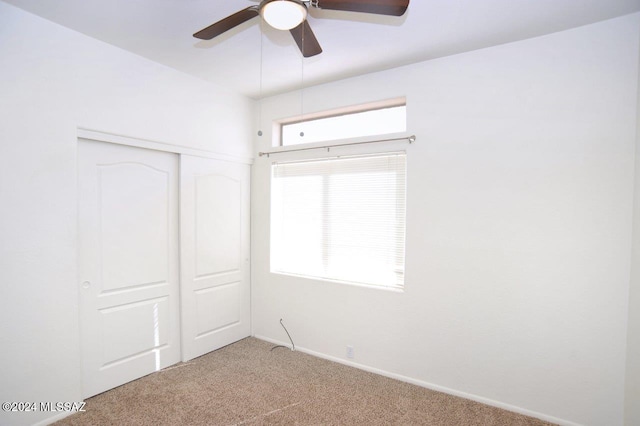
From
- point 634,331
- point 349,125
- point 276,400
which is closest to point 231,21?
point 349,125

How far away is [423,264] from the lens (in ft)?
8.89

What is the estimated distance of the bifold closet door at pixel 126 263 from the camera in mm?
2459

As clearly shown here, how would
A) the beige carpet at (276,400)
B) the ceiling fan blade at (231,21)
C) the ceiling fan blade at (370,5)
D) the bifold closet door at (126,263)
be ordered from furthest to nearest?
the bifold closet door at (126,263)
the beige carpet at (276,400)
the ceiling fan blade at (231,21)
the ceiling fan blade at (370,5)

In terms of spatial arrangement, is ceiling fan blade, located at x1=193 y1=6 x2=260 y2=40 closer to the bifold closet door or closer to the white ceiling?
the white ceiling

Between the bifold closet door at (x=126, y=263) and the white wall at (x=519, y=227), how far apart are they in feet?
6.06

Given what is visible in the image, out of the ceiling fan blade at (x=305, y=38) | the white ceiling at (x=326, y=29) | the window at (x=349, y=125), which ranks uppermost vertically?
the white ceiling at (x=326, y=29)

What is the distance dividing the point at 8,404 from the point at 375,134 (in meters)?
3.35

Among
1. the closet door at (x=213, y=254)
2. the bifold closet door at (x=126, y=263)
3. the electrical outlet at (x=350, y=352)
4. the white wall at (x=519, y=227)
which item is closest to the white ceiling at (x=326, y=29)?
the white wall at (x=519, y=227)

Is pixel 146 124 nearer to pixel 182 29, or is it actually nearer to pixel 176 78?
pixel 176 78

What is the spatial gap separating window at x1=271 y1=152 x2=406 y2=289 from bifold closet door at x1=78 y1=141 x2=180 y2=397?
1137 millimetres

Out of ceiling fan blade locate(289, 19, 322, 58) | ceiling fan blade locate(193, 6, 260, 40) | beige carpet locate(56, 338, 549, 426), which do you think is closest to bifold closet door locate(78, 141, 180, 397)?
beige carpet locate(56, 338, 549, 426)

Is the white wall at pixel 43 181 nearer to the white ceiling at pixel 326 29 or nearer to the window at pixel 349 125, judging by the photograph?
the white ceiling at pixel 326 29

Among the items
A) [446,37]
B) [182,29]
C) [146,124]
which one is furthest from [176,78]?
[446,37]

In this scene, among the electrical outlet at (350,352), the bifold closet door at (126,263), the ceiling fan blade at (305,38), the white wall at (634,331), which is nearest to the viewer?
the ceiling fan blade at (305,38)
